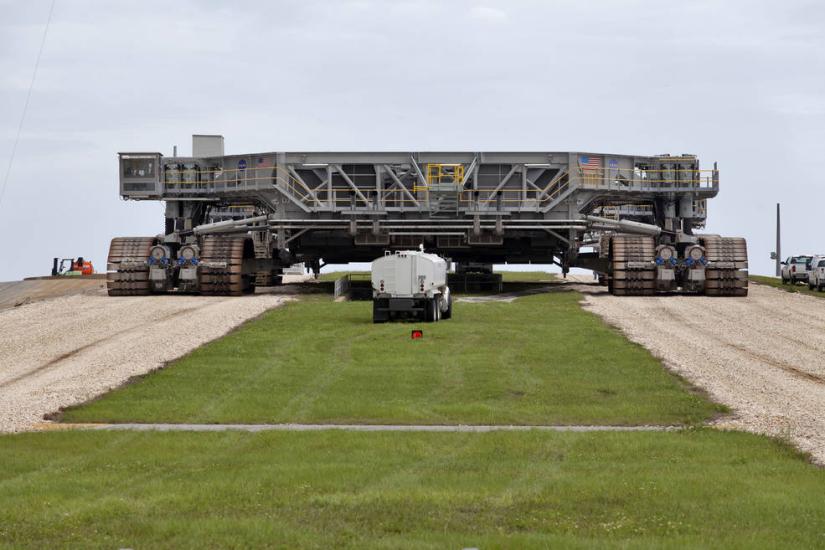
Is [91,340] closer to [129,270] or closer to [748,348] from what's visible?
[748,348]

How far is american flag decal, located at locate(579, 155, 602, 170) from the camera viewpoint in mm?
55031

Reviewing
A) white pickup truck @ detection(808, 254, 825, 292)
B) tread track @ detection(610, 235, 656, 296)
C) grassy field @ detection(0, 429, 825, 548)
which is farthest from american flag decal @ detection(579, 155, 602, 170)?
grassy field @ detection(0, 429, 825, 548)

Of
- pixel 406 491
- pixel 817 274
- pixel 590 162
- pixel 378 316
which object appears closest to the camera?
pixel 406 491

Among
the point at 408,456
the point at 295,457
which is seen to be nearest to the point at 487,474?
the point at 408,456

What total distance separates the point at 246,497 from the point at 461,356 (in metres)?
16.9

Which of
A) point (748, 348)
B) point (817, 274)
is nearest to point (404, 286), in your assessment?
point (748, 348)

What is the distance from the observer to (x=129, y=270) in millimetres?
54188

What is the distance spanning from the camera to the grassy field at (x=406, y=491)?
37.7 feet

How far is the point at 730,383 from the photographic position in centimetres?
2545

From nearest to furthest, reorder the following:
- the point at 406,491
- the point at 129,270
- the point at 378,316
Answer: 1. the point at 406,491
2. the point at 378,316
3. the point at 129,270

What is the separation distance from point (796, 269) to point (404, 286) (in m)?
36.5

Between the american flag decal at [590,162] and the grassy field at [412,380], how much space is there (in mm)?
18284

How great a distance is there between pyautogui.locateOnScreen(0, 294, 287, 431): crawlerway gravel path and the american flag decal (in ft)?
50.8

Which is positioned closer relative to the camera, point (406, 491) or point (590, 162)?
point (406, 491)
